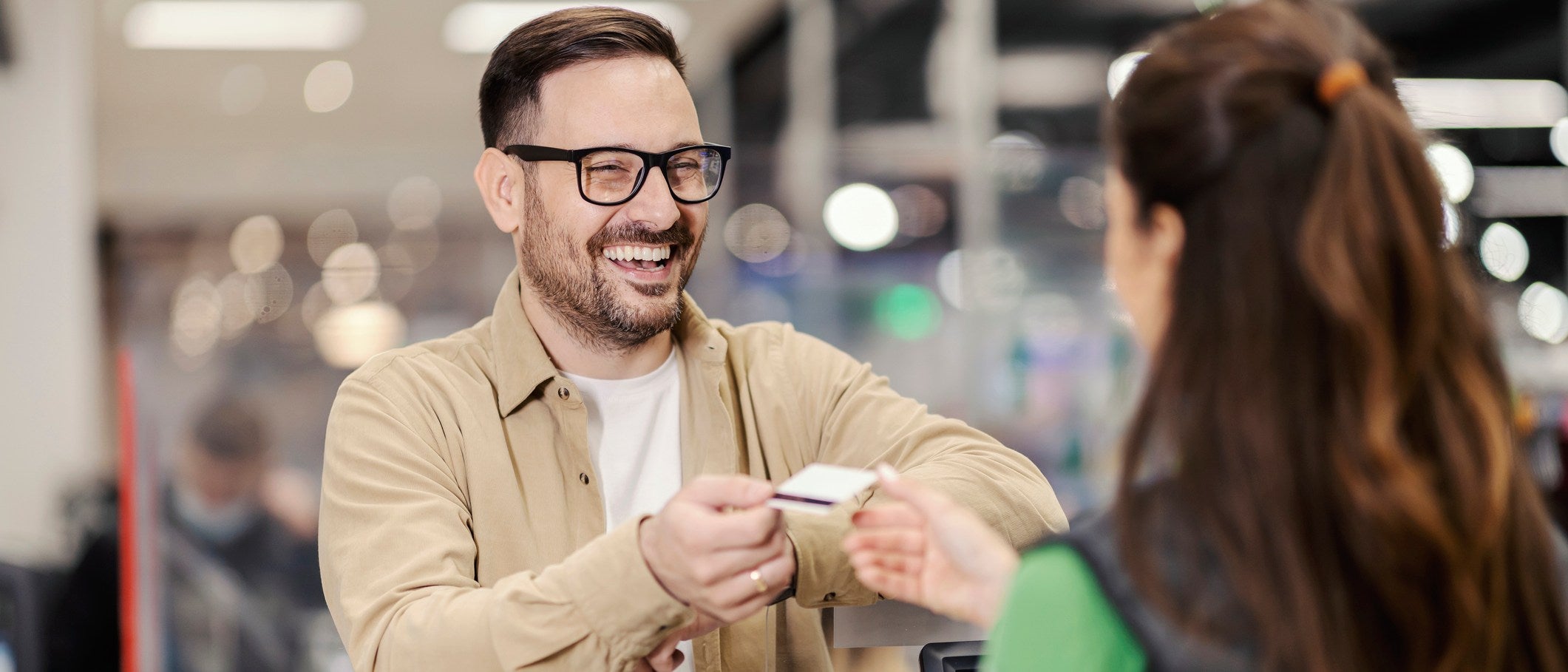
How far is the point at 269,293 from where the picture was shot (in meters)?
5.74

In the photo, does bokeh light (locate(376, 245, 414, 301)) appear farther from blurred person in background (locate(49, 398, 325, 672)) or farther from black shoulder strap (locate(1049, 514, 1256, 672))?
black shoulder strap (locate(1049, 514, 1256, 672))

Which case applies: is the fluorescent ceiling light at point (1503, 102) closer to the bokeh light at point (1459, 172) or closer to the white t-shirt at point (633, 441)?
the bokeh light at point (1459, 172)

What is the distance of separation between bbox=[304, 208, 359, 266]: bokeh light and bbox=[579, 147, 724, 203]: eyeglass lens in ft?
14.8

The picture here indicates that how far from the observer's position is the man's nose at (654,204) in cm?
174

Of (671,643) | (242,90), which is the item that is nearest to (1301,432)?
(671,643)

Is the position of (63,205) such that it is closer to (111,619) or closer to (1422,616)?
(111,619)

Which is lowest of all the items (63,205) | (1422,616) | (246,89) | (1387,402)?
(1422,616)

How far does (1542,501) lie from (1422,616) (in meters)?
0.20

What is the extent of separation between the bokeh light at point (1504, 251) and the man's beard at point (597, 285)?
517 centimetres

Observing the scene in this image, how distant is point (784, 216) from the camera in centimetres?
658

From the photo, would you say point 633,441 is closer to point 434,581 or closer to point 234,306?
point 434,581

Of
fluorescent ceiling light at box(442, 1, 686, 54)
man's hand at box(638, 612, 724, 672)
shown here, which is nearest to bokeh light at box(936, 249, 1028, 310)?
fluorescent ceiling light at box(442, 1, 686, 54)

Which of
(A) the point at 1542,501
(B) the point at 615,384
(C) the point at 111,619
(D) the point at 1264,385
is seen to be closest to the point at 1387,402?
(D) the point at 1264,385

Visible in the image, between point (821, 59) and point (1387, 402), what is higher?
point (821, 59)
